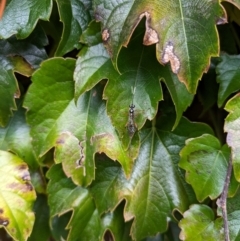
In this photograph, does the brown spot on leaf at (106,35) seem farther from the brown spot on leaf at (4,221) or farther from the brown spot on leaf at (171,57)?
the brown spot on leaf at (4,221)

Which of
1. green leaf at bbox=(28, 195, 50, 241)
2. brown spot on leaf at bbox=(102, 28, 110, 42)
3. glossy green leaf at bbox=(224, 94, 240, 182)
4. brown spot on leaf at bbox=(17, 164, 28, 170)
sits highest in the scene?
brown spot on leaf at bbox=(102, 28, 110, 42)

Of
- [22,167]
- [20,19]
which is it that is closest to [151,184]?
[22,167]

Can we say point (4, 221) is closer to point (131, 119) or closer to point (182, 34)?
point (131, 119)

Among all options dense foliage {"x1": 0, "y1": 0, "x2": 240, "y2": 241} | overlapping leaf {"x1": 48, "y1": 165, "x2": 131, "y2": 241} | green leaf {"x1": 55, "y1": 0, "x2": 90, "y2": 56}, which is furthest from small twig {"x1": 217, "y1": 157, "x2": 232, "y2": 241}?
green leaf {"x1": 55, "y1": 0, "x2": 90, "y2": 56}

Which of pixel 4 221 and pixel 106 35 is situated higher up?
pixel 106 35

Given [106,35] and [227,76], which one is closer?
[106,35]

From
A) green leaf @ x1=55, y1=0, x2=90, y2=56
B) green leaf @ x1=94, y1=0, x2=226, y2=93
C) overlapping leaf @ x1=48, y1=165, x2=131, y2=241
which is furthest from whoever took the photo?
overlapping leaf @ x1=48, y1=165, x2=131, y2=241

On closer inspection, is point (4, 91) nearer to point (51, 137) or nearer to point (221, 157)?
point (51, 137)

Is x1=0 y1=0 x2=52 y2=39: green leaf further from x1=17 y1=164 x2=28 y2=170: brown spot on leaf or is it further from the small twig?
the small twig
